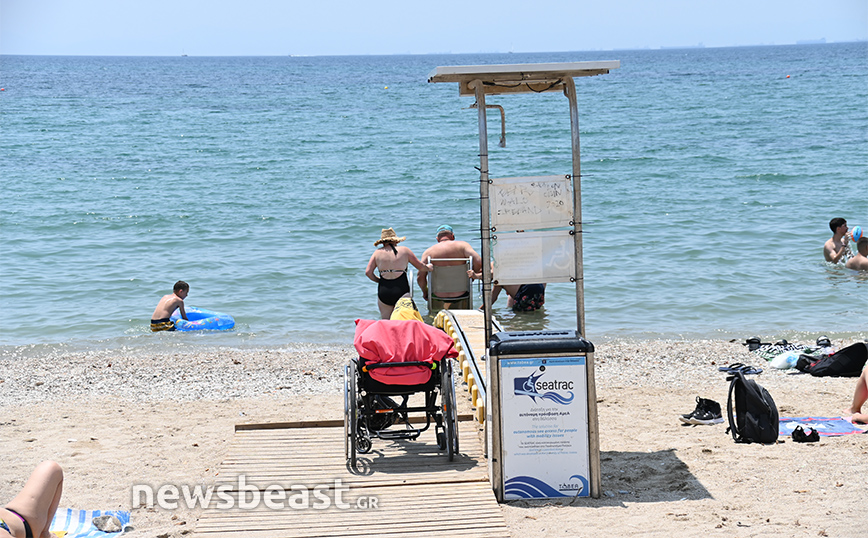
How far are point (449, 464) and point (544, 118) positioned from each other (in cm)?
3092

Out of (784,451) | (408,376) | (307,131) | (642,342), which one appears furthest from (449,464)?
(307,131)

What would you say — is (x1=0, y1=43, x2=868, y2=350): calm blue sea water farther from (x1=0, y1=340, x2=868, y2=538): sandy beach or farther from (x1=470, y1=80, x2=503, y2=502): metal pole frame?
(x1=470, y1=80, x2=503, y2=502): metal pole frame

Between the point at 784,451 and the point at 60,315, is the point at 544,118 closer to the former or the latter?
the point at 60,315

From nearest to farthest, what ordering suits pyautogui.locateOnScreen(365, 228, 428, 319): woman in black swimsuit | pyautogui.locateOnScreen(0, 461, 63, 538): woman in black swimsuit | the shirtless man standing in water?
1. pyautogui.locateOnScreen(0, 461, 63, 538): woman in black swimsuit
2. pyautogui.locateOnScreen(365, 228, 428, 319): woman in black swimsuit
3. the shirtless man standing in water

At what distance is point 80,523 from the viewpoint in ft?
13.6

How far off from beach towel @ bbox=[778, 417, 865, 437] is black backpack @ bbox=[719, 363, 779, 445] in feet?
0.73

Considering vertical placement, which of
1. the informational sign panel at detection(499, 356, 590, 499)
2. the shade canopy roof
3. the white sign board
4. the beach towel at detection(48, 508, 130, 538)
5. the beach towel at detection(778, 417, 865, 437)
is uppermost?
the shade canopy roof

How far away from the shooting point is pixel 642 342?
28.9 feet

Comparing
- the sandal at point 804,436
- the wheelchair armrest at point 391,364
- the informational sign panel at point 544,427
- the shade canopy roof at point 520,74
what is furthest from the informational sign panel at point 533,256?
the sandal at point 804,436

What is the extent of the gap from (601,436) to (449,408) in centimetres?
134

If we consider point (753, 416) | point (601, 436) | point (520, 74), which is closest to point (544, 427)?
point (601, 436)

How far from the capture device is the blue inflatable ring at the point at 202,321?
9625 mm

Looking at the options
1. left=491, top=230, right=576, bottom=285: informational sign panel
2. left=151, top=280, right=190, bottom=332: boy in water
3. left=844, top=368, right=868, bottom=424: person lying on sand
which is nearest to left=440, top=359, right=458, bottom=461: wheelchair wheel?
left=491, top=230, right=576, bottom=285: informational sign panel

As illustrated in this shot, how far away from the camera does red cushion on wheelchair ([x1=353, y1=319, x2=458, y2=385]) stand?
185 inches
